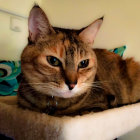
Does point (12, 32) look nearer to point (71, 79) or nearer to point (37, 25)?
point (37, 25)

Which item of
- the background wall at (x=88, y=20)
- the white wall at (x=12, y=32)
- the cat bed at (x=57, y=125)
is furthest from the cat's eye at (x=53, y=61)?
the white wall at (x=12, y=32)

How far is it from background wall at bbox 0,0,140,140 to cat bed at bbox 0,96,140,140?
2.17 ft

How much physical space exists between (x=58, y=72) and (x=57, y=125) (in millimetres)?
237

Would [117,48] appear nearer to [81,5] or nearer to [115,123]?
[81,5]

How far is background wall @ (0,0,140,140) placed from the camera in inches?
56.3

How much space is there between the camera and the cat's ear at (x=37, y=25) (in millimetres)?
739

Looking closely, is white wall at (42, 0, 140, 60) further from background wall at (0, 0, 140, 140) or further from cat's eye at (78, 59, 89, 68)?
cat's eye at (78, 59, 89, 68)

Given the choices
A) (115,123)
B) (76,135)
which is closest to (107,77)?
(115,123)

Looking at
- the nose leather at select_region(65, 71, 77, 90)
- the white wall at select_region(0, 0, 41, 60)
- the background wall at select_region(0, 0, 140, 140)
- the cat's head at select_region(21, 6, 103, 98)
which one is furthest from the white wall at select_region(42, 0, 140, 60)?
the nose leather at select_region(65, 71, 77, 90)

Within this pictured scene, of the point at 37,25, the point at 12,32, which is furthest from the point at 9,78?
the point at 37,25

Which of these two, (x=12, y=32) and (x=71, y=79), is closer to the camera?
(x=71, y=79)

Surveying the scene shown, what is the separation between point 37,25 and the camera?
777 millimetres

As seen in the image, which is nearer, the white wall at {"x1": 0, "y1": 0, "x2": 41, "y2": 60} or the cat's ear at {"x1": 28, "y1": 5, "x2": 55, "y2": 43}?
the cat's ear at {"x1": 28, "y1": 5, "x2": 55, "y2": 43}

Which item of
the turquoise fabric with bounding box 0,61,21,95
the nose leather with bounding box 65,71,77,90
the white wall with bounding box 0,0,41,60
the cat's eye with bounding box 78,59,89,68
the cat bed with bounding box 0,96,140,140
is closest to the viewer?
the cat bed with bounding box 0,96,140,140
